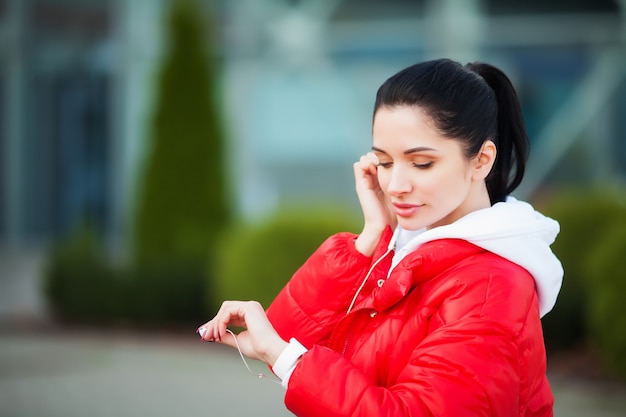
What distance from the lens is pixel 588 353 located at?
23.4ft

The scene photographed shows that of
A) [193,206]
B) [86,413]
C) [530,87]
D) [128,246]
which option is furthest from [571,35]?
[86,413]

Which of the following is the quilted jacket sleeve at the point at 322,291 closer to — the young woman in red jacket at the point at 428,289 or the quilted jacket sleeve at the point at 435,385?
the young woman in red jacket at the point at 428,289

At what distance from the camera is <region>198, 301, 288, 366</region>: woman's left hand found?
1.96 metres

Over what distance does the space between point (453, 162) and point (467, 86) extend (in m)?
0.18

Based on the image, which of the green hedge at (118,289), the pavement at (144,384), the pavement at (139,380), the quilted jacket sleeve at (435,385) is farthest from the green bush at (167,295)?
the quilted jacket sleeve at (435,385)

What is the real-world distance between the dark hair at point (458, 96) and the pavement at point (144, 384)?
372cm

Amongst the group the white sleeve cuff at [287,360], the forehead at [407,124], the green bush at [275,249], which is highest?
the forehead at [407,124]

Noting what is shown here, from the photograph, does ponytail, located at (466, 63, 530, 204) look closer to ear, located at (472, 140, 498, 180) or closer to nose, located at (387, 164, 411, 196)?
ear, located at (472, 140, 498, 180)

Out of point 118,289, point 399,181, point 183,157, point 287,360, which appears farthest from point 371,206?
point 183,157

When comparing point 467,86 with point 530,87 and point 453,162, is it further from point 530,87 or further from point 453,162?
point 530,87

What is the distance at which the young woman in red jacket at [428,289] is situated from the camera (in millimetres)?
1789

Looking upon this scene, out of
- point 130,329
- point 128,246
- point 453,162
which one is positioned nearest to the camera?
point 453,162

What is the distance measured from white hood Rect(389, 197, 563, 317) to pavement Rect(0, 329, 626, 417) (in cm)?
366

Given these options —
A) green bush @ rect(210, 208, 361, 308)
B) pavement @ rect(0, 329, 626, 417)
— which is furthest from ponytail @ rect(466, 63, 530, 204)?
green bush @ rect(210, 208, 361, 308)
